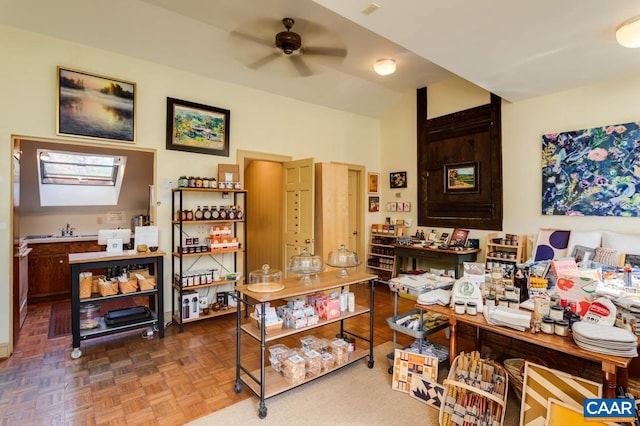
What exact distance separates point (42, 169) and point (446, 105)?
6.84 meters

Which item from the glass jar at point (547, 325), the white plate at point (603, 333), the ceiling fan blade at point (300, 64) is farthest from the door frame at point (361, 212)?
the white plate at point (603, 333)

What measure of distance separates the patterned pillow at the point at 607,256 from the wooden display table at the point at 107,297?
189 inches

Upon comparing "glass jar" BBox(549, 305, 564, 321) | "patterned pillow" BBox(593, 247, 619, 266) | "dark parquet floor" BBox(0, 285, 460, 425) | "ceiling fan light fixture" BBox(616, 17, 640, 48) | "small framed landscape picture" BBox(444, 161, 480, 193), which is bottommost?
"dark parquet floor" BBox(0, 285, 460, 425)

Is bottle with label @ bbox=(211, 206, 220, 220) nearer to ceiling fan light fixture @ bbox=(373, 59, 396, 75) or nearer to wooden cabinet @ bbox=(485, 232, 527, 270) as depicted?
ceiling fan light fixture @ bbox=(373, 59, 396, 75)

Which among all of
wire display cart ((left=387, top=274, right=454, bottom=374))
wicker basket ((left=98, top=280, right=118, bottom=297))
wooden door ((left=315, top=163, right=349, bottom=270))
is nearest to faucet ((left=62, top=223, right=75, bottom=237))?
wicker basket ((left=98, top=280, right=118, bottom=297))

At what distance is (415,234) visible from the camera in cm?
582

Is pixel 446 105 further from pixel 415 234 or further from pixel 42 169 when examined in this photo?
pixel 42 169

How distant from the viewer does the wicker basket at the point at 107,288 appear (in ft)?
10.9

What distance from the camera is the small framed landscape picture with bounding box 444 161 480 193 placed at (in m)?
5.08

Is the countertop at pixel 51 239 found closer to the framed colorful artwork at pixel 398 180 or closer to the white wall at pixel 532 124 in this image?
the framed colorful artwork at pixel 398 180

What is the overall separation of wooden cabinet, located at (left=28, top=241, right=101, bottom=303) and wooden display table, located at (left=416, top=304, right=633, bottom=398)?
18.1 ft

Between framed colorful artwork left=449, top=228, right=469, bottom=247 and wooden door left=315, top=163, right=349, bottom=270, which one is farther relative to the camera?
framed colorful artwork left=449, top=228, right=469, bottom=247

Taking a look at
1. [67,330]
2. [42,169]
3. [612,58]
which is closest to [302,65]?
[612,58]

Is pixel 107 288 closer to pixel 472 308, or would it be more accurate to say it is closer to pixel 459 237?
pixel 472 308
